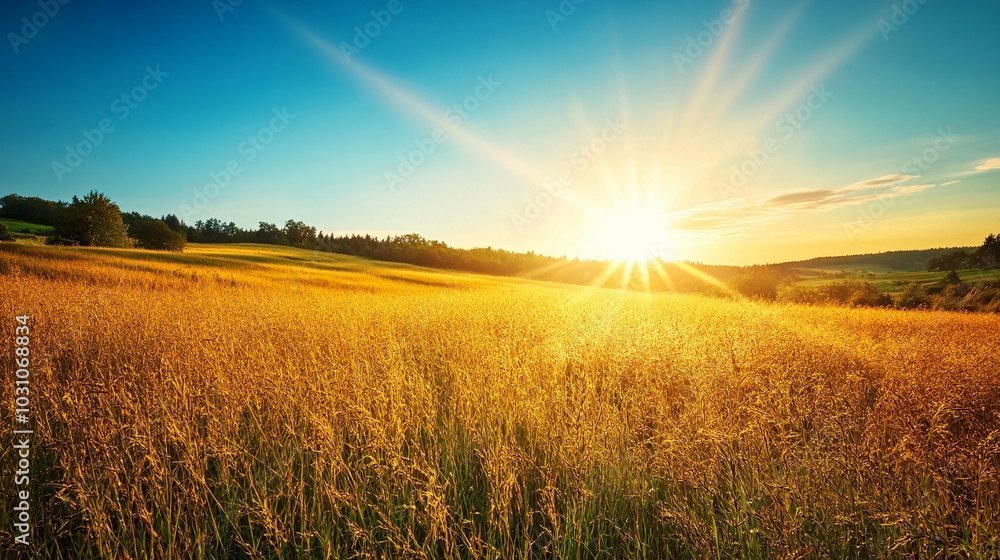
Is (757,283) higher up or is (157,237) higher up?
(157,237)

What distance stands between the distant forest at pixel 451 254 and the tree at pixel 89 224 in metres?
0.07

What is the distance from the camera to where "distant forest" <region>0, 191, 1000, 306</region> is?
32.2 meters

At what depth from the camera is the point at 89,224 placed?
135ft

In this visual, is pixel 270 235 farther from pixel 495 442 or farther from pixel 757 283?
pixel 495 442

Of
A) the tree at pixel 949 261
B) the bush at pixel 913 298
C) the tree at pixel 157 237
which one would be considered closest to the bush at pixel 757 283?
the bush at pixel 913 298

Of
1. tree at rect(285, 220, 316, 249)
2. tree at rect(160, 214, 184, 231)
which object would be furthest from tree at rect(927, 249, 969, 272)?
tree at rect(160, 214, 184, 231)

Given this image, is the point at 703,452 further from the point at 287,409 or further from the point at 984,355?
the point at 984,355

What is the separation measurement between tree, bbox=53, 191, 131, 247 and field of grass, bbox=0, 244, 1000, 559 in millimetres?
48456

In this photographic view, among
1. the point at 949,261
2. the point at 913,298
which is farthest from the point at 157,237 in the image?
the point at 949,261

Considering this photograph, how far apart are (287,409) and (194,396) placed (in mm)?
1076

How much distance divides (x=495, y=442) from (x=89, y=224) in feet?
191

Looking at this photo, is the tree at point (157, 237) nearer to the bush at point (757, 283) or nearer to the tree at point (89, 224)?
the tree at point (89, 224)

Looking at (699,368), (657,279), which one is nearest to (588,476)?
(699,368)

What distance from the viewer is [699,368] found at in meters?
3.97
